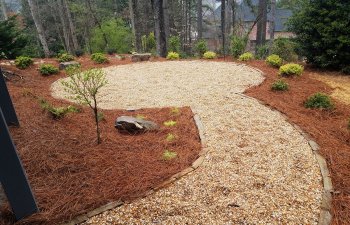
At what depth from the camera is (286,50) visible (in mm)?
9523

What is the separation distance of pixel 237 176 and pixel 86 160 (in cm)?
235

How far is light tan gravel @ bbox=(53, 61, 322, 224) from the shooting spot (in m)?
2.98

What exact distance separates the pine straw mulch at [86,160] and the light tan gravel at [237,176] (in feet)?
0.99

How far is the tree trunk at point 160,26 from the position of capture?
45.5 ft

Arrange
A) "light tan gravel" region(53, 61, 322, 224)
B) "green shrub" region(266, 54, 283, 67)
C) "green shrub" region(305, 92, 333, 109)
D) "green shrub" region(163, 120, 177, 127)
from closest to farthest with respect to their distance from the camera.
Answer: "light tan gravel" region(53, 61, 322, 224), "green shrub" region(163, 120, 177, 127), "green shrub" region(305, 92, 333, 109), "green shrub" region(266, 54, 283, 67)

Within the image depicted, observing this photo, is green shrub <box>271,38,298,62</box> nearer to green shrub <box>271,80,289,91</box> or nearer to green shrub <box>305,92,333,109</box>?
green shrub <box>271,80,289,91</box>

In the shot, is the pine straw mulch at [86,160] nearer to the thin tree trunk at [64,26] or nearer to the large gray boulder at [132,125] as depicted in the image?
the large gray boulder at [132,125]

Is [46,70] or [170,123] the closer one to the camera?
[170,123]

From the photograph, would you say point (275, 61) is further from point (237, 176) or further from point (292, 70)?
point (237, 176)

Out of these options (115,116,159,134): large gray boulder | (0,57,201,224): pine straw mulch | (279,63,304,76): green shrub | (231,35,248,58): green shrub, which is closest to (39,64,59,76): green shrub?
(0,57,201,224): pine straw mulch

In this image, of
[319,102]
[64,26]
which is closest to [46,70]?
[319,102]

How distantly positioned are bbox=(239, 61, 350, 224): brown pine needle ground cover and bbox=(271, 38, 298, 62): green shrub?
42.7 inches

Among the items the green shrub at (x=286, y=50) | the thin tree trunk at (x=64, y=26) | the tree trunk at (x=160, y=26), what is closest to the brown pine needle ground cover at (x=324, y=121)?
the green shrub at (x=286, y=50)

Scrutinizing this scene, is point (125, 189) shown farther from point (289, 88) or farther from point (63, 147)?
point (289, 88)
